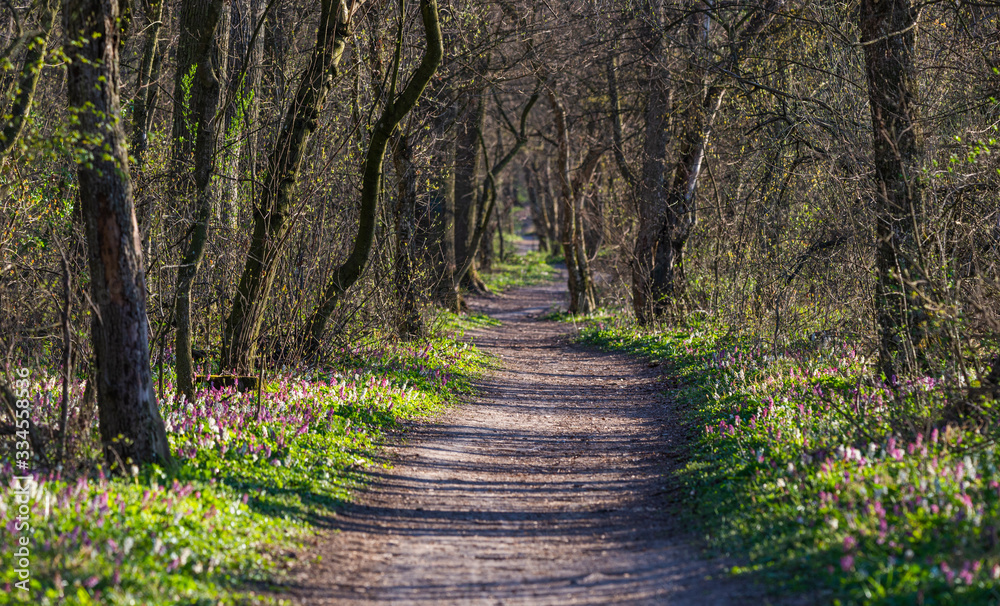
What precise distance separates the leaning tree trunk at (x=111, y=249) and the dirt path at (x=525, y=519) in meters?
1.81

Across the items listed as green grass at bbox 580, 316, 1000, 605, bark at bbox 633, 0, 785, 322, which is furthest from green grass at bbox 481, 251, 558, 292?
green grass at bbox 580, 316, 1000, 605

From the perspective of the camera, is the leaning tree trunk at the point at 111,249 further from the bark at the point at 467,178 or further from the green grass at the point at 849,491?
the bark at the point at 467,178

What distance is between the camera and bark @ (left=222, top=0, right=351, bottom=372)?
28.9ft

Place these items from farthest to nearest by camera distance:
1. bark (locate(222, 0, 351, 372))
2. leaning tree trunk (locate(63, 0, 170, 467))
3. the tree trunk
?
1. the tree trunk
2. bark (locate(222, 0, 351, 372))
3. leaning tree trunk (locate(63, 0, 170, 467))

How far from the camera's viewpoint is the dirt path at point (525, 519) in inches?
181

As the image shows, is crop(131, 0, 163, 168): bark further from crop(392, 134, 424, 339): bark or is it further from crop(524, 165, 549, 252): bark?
crop(524, 165, 549, 252): bark

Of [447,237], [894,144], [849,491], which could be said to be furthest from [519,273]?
[849,491]

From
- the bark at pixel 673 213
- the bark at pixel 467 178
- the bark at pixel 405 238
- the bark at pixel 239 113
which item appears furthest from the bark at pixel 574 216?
the bark at pixel 239 113

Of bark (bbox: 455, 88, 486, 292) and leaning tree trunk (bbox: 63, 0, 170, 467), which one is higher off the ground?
bark (bbox: 455, 88, 486, 292)

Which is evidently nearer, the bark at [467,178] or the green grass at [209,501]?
the green grass at [209,501]

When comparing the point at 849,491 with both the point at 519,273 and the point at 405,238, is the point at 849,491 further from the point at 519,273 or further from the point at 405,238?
the point at 519,273

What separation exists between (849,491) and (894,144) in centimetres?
416

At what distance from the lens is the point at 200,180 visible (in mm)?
A: 7941

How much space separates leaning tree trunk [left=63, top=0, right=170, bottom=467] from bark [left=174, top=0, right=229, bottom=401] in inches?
88.3
